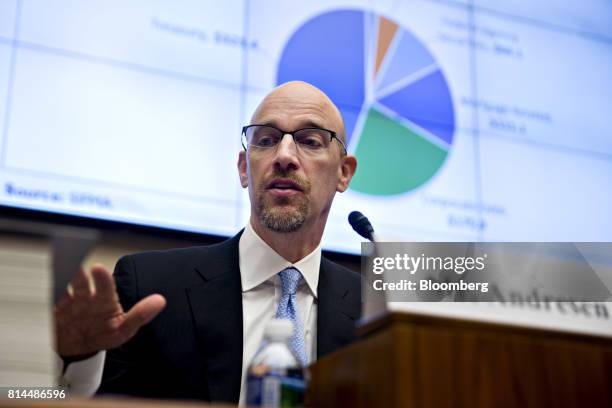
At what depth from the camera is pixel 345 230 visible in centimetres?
240

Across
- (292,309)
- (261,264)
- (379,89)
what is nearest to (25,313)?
(292,309)

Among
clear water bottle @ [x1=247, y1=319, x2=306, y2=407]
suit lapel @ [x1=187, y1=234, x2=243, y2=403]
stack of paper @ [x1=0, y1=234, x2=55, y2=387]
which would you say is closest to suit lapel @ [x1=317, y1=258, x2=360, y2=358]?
suit lapel @ [x1=187, y1=234, x2=243, y2=403]

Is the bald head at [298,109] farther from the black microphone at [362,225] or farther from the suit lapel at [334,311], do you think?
the black microphone at [362,225]

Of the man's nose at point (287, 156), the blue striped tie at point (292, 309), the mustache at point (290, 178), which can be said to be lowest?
the blue striped tie at point (292, 309)

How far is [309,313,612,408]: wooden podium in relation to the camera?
83 cm

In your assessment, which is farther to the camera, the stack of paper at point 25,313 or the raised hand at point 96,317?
the raised hand at point 96,317

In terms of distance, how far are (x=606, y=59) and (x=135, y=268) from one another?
7.12 feet

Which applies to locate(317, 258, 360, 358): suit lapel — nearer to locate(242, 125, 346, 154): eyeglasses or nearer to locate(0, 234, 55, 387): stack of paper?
locate(242, 125, 346, 154): eyeglasses

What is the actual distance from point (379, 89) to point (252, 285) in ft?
3.57

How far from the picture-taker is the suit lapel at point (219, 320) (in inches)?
59.3

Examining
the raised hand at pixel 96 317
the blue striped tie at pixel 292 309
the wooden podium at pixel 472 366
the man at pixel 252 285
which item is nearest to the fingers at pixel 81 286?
the raised hand at pixel 96 317

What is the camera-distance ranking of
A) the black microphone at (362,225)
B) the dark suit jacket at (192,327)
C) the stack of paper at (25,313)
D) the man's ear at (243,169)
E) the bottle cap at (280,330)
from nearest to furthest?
the stack of paper at (25,313) < the bottle cap at (280,330) < the black microphone at (362,225) < the dark suit jacket at (192,327) < the man's ear at (243,169)

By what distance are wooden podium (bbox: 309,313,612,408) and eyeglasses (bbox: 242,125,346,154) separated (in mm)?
1056

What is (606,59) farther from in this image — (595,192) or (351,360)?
(351,360)
